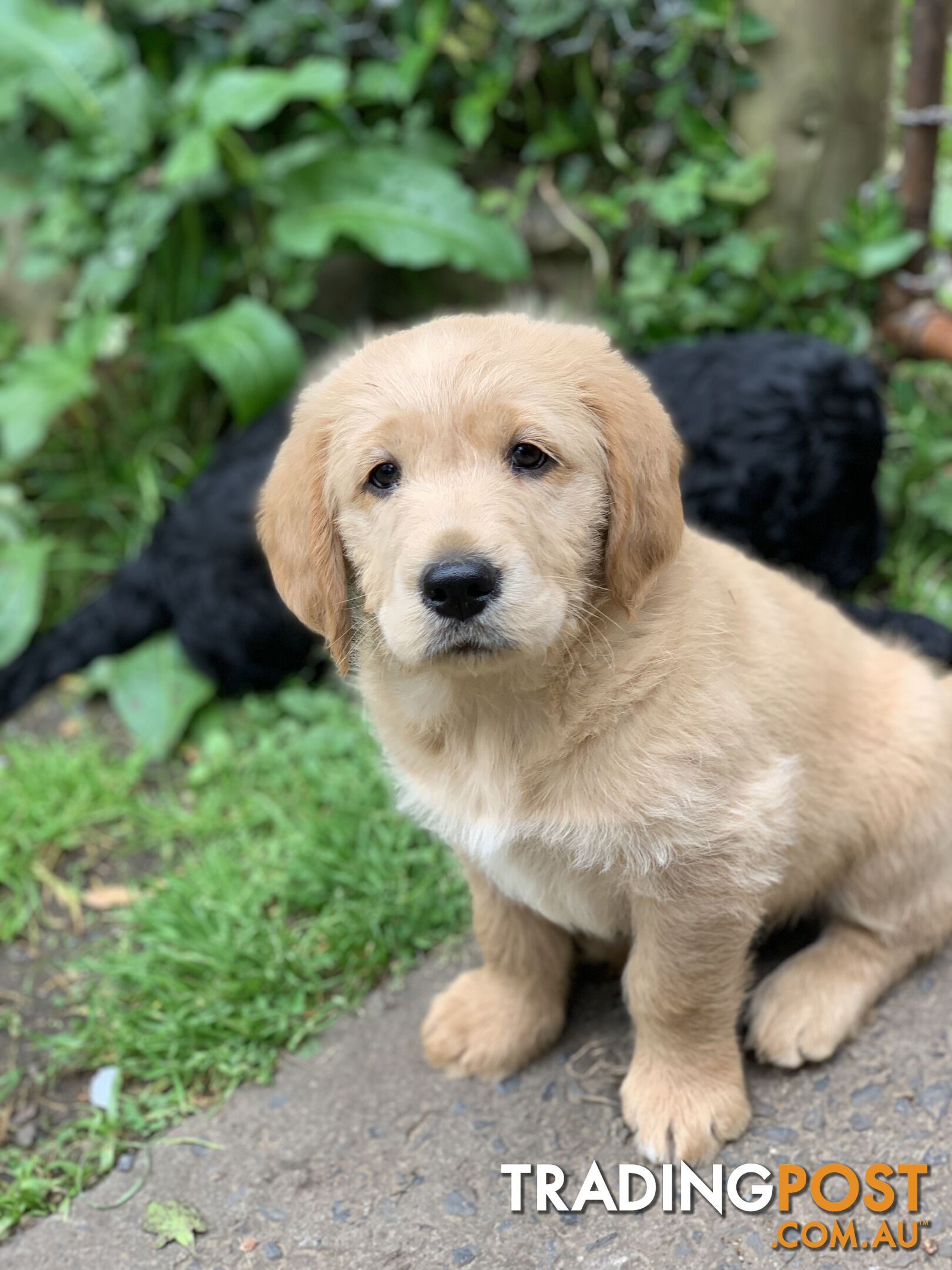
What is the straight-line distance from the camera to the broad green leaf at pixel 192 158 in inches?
181

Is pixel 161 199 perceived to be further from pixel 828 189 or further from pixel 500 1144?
pixel 500 1144

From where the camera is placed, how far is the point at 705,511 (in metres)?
3.76

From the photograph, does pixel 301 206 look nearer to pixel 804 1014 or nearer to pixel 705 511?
pixel 705 511

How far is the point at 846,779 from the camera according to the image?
243cm

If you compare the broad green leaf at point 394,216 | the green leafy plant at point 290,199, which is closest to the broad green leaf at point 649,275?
the green leafy plant at point 290,199

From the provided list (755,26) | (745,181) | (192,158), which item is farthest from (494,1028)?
Answer: (755,26)

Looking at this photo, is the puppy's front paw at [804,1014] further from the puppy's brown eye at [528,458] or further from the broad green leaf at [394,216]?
the broad green leaf at [394,216]

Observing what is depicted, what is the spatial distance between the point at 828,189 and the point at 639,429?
9.98 ft

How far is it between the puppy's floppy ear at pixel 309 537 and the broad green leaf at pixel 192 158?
282 cm

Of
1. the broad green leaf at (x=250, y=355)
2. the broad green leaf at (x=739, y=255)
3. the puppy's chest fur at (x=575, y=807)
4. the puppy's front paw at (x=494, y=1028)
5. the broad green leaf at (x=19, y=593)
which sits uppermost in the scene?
the broad green leaf at (x=739, y=255)

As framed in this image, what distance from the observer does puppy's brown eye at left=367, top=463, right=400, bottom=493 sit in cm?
209

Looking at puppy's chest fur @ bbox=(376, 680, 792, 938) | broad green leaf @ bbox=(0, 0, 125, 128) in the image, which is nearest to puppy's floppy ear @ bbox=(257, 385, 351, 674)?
puppy's chest fur @ bbox=(376, 680, 792, 938)

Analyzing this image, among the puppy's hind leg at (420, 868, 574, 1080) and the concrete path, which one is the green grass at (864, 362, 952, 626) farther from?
the puppy's hind leg at (420, 868, 574, 1080)

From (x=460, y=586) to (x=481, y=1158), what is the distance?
136 cm
